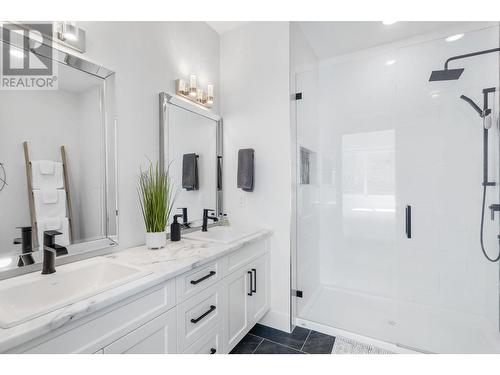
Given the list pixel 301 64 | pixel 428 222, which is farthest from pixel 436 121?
pixel 301 64

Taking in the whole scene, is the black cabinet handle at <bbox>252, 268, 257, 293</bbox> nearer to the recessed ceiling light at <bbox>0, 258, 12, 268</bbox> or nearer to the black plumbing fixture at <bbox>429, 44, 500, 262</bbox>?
the recessed ceiling light at <bbox>0, 258, 12, 268</bbox>

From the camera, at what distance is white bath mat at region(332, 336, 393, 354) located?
1.87 m

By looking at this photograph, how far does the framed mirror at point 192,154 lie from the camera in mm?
1919

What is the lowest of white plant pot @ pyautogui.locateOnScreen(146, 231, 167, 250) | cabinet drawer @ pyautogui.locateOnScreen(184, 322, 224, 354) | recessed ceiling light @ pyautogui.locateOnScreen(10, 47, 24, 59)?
cabinet drawer @ pyautogui.locateOnScreen(184, 322, 224, 354)

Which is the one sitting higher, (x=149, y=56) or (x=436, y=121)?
(x=149, y=56)

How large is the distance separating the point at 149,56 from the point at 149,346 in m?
1.77

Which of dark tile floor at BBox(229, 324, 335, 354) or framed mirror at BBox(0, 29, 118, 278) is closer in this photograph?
framed mirror at BBox(0, 29, 118, 278)

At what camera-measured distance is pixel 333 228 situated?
288cm

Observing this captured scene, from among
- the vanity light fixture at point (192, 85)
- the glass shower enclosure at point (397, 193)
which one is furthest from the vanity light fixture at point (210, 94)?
the glass shower enclosure at point (397, 193)

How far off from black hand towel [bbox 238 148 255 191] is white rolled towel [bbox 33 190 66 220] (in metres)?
1.32

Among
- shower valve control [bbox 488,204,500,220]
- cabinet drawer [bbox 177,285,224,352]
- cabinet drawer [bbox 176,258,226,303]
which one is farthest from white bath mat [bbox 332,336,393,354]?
shower valve control [bbox 488,204,500,220]

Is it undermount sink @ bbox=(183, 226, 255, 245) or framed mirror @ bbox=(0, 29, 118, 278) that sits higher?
framed mirror @ bbox=(0, 29, 118, 278)
